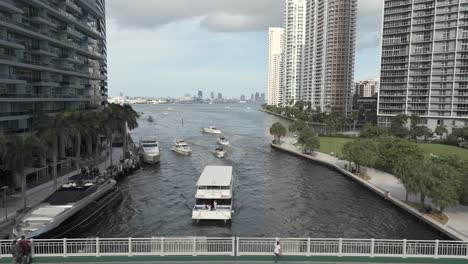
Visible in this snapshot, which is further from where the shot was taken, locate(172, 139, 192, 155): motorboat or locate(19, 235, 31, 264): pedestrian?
locate(172, 139, 192, 155): motorboat

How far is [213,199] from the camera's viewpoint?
50.8 metres

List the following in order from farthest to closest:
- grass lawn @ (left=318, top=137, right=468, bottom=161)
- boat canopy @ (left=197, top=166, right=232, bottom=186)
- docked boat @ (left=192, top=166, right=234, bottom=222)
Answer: grass lawn @ (left=318, top=137, right=468, bottom=161)
boat canopy @ (left=197, top=166, right=232, bottom=186)
docked boat @ (left=192, top=166, right=234, bottom=222)

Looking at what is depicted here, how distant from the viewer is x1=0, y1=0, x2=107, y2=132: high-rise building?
59094 mm

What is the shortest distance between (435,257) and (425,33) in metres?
145

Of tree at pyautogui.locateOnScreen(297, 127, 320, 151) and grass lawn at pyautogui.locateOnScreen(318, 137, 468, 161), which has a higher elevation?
tree at pyautogui.locateOnScreen(297, 127, 320, 151)

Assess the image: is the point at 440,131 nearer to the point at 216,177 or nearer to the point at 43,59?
the point at 216,177

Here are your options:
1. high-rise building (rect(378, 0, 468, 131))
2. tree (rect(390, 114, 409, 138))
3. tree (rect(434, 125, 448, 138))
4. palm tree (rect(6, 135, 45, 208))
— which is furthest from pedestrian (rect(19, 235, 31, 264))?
high-rise building (rect(378, 0, 468, 131))

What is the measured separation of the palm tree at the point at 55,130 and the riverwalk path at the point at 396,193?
47.0 metres

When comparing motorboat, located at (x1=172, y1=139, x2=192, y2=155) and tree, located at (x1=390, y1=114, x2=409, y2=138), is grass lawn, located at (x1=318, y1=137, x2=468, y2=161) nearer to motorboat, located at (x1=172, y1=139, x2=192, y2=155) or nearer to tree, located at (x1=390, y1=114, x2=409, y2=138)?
tree, located at (x1=390, y1=114, x2=409, y2=138)

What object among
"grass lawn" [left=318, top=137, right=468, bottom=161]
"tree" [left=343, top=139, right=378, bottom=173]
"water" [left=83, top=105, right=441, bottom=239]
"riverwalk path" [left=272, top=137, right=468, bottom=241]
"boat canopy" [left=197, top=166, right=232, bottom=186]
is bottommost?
"water" [left=83, top=105, right=441, bottom=239]

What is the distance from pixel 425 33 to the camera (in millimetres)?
149500

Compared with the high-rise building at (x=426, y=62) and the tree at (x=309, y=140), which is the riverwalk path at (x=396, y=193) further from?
the high-rise building at (x=426, y=62)

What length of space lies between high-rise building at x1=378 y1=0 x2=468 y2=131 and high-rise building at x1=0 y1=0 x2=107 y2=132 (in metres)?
114

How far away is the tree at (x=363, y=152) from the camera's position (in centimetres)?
7250
